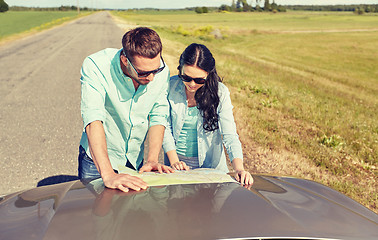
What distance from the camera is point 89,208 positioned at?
1524 millimetres

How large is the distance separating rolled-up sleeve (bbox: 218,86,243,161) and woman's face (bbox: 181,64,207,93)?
23 cm

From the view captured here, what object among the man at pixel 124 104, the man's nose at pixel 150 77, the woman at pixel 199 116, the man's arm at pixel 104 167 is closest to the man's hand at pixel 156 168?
the man at pixel 124 104

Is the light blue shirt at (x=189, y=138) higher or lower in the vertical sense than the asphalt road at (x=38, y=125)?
higher

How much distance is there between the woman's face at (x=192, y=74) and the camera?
2744 millimetres

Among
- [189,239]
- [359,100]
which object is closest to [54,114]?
[189,239]

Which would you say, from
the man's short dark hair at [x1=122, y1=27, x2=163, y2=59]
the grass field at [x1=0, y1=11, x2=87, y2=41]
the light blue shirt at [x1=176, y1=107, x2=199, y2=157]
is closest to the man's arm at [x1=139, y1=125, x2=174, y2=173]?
the light blue shirt at [x1=176, y1=107, x2=199, y2=157]

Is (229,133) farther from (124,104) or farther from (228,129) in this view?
(124,104)

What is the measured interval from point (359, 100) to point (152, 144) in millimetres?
12816

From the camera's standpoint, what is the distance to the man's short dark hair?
2.10 metres

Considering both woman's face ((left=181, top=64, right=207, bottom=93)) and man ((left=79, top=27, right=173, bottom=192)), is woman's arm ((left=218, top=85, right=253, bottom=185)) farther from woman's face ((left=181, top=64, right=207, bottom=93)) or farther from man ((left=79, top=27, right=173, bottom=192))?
man ((left=79, top=27, right=173, bottom=192))

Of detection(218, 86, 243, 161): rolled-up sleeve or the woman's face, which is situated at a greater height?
the woman's face

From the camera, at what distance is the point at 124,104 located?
94.9 inches

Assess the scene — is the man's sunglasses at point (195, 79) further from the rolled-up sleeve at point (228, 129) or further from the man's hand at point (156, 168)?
the man's hand at point (156, 168)

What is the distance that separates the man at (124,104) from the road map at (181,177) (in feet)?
0.29
